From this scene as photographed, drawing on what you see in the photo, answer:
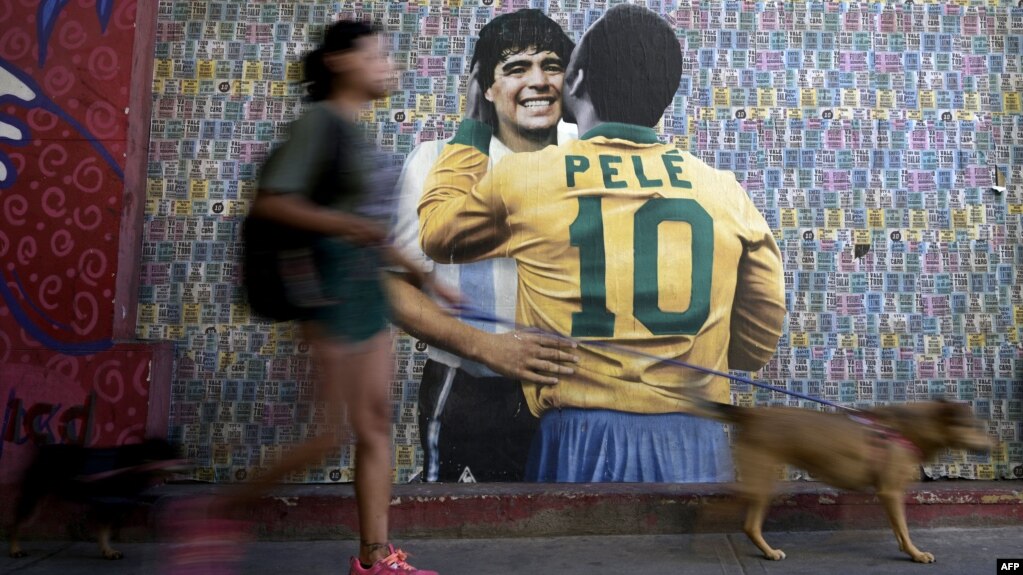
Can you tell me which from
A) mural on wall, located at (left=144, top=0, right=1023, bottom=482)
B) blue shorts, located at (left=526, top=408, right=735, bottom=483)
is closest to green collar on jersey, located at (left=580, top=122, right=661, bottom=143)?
mural on wall, located at (left=144, top=0, right=1023, bottom=482)

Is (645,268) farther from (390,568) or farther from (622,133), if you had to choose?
(390,568)

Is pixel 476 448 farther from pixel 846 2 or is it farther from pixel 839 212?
pixel 846 2

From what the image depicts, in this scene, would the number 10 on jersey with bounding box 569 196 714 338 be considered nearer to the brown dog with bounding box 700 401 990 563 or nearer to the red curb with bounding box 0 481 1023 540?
the red curb with bounding box 0 481 1023 540

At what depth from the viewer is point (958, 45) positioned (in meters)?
4.72

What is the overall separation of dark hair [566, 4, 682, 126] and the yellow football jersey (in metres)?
0.13

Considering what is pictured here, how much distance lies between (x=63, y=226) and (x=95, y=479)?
4.57 feet

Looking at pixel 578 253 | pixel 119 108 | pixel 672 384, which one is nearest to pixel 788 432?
pixel 672 384

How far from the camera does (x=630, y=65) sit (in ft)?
15.5

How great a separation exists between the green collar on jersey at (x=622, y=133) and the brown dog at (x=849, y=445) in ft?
5.65

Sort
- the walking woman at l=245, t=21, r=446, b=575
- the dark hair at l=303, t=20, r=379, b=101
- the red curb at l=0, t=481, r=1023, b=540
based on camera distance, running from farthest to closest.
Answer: the red curb at l=0, t=481, r=1023, b=540 < the dark hair at l=303, t=20, r=379, b=101 < the walking woman at l=245, t=21, r=446, b=575

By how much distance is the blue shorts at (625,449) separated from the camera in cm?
438

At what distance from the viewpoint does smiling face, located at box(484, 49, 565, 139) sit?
466cm

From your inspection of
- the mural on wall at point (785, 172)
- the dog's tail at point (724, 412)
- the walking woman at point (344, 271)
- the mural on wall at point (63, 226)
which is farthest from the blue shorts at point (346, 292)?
the mural on wall at point (63, 226)

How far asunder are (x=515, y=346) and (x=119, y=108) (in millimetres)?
2350
